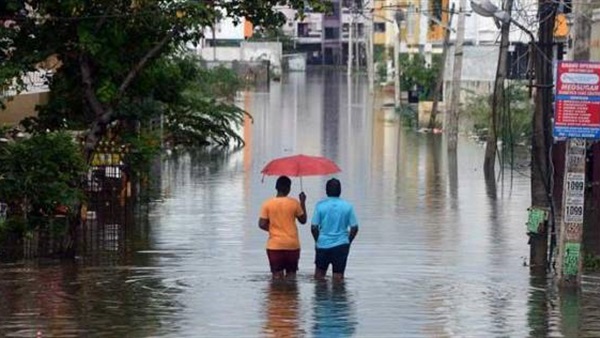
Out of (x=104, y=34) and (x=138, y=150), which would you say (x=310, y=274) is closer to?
(x=104, y=34)

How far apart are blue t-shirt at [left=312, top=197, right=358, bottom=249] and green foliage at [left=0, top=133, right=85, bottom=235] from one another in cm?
446

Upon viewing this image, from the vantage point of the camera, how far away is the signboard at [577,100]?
57.1 feet

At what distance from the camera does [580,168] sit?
59.4ft

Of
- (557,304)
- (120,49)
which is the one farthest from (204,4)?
(557,304)

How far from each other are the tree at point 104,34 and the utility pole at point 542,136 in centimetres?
298

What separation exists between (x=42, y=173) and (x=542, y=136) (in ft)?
21.5

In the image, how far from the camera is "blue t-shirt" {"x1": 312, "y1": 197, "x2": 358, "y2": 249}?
1806 centimetres

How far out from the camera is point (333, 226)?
1812 centimetres

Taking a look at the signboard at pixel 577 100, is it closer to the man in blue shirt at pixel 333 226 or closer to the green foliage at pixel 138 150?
the man in blue shirt at pixel 333 226

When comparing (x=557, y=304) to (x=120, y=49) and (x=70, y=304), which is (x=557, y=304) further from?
(x=120, y=49)

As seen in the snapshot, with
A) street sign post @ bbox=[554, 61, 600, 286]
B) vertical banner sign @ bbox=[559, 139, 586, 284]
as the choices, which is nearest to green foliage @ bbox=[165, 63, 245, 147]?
vertical banner sign @ bbox=[559, 139, 586, 284]

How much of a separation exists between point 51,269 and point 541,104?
645 centimetres

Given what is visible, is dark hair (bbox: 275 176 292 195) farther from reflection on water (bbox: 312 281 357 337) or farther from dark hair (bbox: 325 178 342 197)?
reflection on water (bbox: 312 281 357 337)

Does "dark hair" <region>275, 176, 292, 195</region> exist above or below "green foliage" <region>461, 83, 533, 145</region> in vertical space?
above
